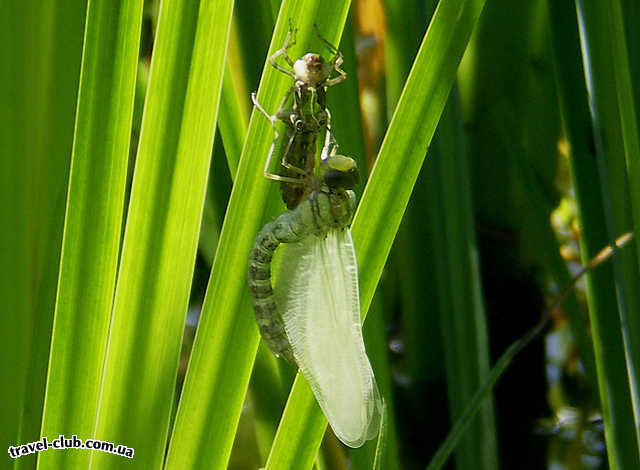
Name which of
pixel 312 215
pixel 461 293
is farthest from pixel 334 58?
pixel 461 293

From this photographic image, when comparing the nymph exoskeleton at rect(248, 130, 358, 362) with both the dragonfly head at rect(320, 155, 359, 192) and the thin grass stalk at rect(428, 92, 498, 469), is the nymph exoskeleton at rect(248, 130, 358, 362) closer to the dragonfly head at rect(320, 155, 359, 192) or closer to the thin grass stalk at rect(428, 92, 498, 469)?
the dragonfly head at rect(320, 155, 359, 192)

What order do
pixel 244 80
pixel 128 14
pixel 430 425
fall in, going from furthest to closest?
pixel 430 425, pixel 244 80, pixel 128 14

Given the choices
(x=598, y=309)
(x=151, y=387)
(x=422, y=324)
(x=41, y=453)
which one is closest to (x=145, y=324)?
(x=151, y=387)

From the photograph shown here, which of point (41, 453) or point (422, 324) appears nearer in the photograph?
point (41, 453)

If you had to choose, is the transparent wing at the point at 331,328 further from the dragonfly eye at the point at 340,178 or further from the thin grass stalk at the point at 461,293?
the thin grass stalk at the point at 461,293

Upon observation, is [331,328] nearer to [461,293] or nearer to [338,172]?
[338,172]

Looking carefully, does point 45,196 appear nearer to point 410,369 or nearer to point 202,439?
point 202,439
